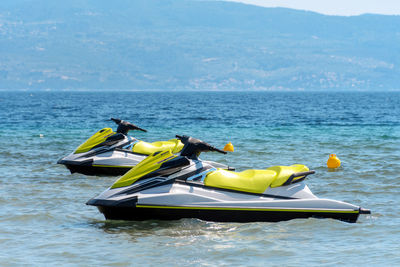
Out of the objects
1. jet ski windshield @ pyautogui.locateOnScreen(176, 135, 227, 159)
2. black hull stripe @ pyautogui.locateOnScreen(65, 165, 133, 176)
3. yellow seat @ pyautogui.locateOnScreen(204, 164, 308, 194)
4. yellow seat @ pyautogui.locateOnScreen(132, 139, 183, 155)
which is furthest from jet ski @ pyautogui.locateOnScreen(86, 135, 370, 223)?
yellow seat @ pyautogui.locateOnScreen(132, 139, 183, 155)

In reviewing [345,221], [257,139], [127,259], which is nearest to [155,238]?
[127,259]

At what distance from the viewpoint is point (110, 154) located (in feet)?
42.3

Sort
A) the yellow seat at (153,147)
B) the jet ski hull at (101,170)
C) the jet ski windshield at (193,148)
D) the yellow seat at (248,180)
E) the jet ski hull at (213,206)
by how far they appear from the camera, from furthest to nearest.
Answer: the yellow seat at (153,147) → the jet ski hull at (101,170) → the jet ski windshield at (193,148) → the yellow seat at (248,180) → the jet ski hull at (213,206)

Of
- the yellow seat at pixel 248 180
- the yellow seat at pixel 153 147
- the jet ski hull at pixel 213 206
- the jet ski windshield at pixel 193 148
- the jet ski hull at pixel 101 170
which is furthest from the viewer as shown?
the yellow seat at pixel 153 147

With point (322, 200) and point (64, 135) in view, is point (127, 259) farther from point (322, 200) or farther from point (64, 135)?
point (64, 135)

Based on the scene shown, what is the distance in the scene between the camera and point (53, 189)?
38.1 feet

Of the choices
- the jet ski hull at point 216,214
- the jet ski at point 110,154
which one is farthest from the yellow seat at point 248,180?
the jet ski at point 110,154

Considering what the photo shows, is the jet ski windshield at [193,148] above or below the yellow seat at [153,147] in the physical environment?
above

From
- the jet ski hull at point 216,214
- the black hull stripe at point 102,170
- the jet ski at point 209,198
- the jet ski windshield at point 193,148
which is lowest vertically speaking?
the black hull stripe at point 102,170

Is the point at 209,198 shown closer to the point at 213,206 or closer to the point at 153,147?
the point at 213,206

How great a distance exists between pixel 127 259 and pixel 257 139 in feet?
55.5

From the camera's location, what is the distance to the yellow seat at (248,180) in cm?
835

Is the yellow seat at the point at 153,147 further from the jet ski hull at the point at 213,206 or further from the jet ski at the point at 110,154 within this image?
the jet ski hull at the point at 213,206

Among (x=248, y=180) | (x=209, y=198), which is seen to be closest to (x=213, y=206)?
(x=209, y=198)
